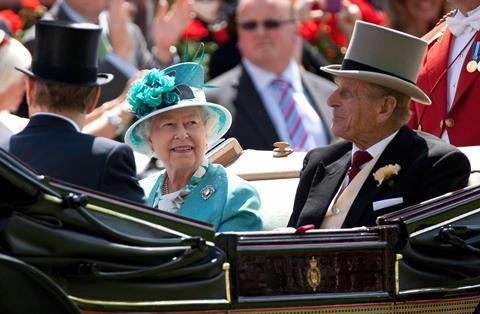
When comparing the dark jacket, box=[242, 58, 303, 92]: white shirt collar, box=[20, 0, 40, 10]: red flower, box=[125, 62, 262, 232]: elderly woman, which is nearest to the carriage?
the dark jacket

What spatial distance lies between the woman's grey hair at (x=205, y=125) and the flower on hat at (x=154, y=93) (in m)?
0.10

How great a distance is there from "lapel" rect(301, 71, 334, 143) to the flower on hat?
105 inches

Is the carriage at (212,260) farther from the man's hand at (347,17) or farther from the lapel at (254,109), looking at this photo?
the man's hand at (347,17)

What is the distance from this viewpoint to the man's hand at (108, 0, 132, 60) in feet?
28.7

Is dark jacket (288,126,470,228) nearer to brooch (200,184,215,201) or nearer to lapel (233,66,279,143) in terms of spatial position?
brooch (200,184,215,201)

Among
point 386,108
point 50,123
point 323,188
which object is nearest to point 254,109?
point 323,188

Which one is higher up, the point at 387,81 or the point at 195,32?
the point at 387,81

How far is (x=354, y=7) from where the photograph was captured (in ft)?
30.8

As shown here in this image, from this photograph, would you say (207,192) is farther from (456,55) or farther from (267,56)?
(267,56)

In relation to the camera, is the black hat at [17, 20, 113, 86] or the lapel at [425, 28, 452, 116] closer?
the black hat at [17, 20, 113, 86]

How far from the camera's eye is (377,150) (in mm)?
5320

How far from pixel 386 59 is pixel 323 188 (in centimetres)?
56

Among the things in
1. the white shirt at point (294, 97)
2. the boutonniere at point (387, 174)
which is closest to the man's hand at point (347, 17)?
the white shirt at point (294, 97)

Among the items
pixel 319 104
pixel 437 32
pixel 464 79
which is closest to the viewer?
pixel 464 79
